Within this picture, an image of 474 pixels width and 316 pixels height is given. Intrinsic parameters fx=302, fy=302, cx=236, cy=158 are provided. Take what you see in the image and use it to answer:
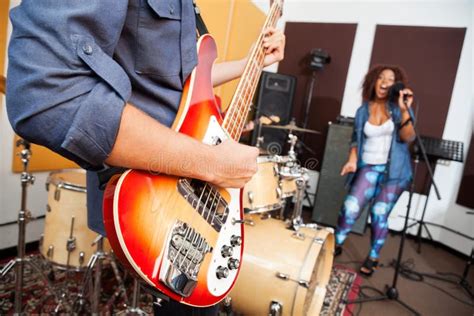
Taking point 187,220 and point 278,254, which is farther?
point 278,254

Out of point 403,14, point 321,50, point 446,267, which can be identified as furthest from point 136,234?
point 403,14

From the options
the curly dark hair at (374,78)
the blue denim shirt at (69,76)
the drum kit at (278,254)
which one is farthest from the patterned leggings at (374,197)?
the blue denim shirt at (69,76)

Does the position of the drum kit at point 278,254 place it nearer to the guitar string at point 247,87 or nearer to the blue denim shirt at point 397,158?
the guitar string at point 247,87

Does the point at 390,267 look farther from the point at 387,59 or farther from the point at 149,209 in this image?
the point at 149,209

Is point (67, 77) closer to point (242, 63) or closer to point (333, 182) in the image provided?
point (242, 63)

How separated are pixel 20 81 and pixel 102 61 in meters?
0.11

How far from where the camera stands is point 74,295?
1780 millimetres

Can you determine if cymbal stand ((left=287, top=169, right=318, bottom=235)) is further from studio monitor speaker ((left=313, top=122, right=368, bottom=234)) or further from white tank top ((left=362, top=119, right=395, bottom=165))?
studio monitor speaker ((left=313, top=122, right=368, bottom=234))

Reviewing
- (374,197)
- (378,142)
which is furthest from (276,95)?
(374,197)

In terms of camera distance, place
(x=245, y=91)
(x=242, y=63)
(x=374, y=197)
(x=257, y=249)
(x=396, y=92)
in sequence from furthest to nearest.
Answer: (x=374, y=197), (x=396, y=92), (x=257, y=249), (x=242, y=63), (x=245, y=91)

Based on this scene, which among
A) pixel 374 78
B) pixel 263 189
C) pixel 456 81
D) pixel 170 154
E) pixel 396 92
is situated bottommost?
pixel 263 189

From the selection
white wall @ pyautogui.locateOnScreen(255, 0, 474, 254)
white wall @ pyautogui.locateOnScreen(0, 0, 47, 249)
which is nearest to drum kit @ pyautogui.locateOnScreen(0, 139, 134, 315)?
white wall @ pyautogui.locateOnScreen(0, 0, 47, 249)

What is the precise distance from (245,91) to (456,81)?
388 centimetres

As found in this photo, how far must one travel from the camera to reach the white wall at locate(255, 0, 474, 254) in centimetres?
354
